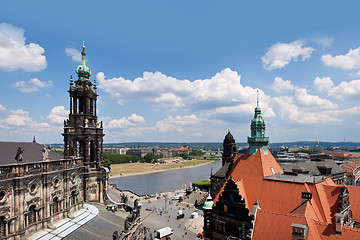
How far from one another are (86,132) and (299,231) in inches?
1320

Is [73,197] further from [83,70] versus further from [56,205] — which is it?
[83,70]

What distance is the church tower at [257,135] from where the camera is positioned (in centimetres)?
4097

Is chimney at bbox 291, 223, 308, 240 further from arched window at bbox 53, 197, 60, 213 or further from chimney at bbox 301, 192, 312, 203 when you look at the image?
arched window at bbox 53, 197, 60, 213

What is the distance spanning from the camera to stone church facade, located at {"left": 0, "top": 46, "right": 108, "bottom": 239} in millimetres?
21797

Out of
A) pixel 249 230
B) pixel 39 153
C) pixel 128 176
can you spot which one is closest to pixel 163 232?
pixel 249 230

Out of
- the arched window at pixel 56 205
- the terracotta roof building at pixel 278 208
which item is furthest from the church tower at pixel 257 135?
the arched window at pixel 56 205

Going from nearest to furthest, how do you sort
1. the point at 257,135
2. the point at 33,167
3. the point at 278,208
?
the point at 33,167, the point at 278,208, the point at 257,135

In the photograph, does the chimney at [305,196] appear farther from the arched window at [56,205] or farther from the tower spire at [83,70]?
the tower spire at [83,70]

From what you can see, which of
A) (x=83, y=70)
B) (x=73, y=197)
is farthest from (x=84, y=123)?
(x=73, y=197)

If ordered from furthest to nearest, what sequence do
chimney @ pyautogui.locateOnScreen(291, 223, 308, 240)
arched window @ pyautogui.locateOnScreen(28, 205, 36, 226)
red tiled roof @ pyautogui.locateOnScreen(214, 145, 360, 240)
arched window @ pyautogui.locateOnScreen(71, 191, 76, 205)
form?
arched window @ pyautogui.locateOnScreen(71, 191, 76, 205), red tiled roof @ pyautogui.locateOnScreen(214, 145, 360, 240), arched window @ pyautogui.locateOnScreen(28, 205, 36, 226), chimney @ pyautogui.locateOnScreen(291, 223, 308, 240)

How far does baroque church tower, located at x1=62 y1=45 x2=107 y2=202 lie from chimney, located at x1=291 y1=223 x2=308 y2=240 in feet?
99.4

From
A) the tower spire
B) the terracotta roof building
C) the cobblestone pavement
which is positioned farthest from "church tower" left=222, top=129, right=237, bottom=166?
the tower spire

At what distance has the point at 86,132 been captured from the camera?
38.8 m

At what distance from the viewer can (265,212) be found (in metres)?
26.9
